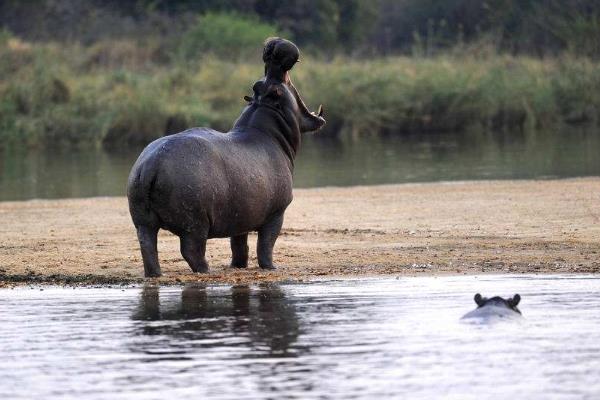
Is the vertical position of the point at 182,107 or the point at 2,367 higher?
the point at 182,107

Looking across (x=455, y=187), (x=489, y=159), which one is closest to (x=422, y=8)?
(x=489, y=159)

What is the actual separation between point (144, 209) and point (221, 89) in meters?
24.7

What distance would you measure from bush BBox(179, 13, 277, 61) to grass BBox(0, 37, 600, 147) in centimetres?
428

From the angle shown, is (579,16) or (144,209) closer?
(144,209)

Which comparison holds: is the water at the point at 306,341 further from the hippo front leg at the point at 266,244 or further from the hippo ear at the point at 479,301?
the hippo front leg at the point at 266,244

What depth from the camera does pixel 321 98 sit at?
114ft

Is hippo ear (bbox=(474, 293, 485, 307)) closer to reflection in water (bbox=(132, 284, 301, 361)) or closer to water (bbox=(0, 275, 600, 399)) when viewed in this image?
water (bbox=(0, 275, 600, 399))

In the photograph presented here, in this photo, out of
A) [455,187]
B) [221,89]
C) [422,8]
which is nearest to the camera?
[455,187]

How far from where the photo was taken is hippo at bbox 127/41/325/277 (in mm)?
11078

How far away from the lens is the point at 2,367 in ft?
26.9

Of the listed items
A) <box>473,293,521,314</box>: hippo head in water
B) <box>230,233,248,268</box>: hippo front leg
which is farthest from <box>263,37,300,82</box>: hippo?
<box>473,293,521,314</box>: hippo head in water

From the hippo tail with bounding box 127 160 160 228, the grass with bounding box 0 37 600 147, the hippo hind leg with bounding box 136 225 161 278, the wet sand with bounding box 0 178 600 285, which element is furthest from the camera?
the grass with bounding box 0 37 600 147

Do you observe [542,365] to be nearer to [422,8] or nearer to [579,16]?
[579,16]

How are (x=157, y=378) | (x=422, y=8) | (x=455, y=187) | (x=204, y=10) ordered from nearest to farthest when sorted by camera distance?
(x=157, y=378), (x=455, y=187), (x=204, y=10), (x=422, y=8)
